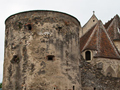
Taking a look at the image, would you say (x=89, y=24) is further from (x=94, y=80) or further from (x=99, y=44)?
(x=94, y=80)

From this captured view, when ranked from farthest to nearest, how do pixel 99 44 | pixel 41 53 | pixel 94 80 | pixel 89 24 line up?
pixel 89 24 < pixel 99 44 < pixel 94 80 < pixel 41 53

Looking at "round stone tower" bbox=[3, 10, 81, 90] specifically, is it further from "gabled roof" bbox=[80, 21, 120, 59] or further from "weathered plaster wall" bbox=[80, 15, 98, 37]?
"weathered plaster wall" bbox=[80, 15, 98, 37]

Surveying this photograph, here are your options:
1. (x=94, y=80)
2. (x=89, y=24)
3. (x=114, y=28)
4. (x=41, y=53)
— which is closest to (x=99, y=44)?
(x=114, y=28)

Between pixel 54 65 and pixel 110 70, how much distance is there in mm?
8820

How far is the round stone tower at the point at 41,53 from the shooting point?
11.2 metres

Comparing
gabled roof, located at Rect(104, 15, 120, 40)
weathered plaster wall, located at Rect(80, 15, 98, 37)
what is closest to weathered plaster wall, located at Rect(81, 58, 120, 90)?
gabled roof, located at Rect(104, 15, 120, 40)

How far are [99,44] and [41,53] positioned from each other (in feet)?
29.3

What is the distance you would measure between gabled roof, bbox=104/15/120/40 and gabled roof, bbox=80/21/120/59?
2.51 m

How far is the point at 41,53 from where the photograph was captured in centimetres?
1139

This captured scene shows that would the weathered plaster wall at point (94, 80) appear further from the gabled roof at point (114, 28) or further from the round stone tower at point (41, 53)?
the gabled roof at point (114, 28)

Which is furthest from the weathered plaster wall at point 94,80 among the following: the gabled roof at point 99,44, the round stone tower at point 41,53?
the gabled roof at point 99,44

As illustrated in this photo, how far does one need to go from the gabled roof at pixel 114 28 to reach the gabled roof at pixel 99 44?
2.51m

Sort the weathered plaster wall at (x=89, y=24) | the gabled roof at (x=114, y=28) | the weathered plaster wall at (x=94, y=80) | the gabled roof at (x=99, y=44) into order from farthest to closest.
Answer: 1. the weathered plaster wall at (x=89, y=24)
2. the gabled roof at (x=114, y=28)
3. the gabled roof at (x=99, y=44)
4. the weathered plaster wall at (x=94, y=80)

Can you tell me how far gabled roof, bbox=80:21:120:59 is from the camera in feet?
61.9
